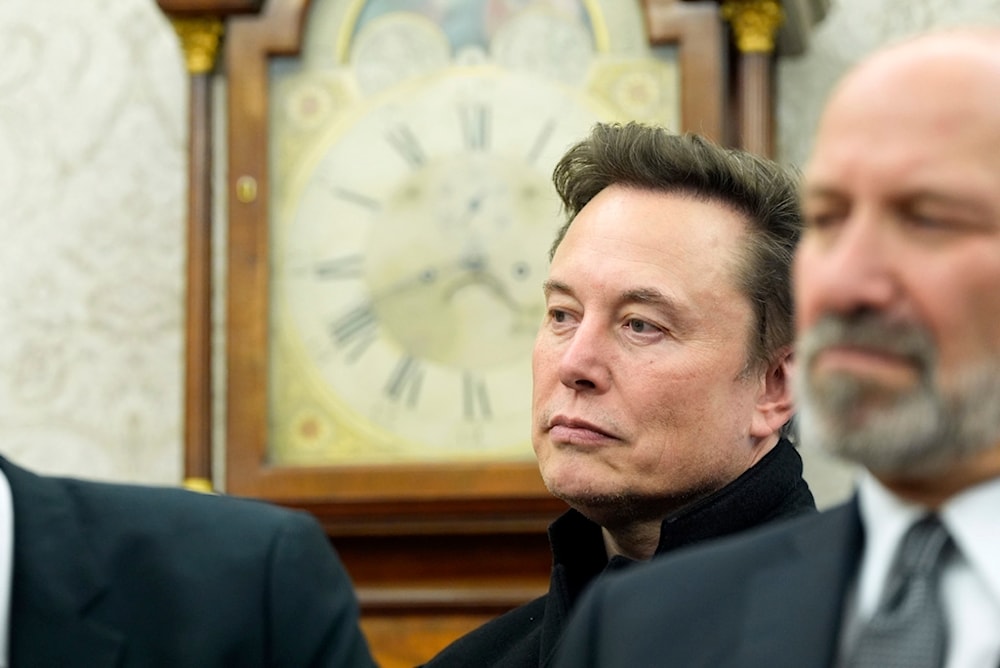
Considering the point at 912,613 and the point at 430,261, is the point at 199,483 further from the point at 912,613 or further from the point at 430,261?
the point at 912,613

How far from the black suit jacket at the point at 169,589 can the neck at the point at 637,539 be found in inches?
15.5

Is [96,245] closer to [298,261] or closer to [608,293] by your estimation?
[298,261]

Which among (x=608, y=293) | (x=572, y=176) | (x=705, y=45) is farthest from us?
(x=705, y=45)

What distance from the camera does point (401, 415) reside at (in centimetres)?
263

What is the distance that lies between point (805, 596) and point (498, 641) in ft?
2.99

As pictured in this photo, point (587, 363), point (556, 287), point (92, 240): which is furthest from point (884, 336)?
point (92, 240)

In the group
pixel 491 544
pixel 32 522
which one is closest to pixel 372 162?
pixel 491 544

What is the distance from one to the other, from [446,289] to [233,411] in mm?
353

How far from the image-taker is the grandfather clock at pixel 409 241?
2.59 m

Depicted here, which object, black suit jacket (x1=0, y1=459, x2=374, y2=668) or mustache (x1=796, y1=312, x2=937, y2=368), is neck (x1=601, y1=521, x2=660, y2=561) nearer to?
black suit jacket (x1=0, y1=459, x2=374, y2=668)

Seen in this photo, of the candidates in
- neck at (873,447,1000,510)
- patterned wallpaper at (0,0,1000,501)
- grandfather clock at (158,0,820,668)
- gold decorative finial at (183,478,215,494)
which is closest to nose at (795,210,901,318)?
neck at (873,447,1000,510)

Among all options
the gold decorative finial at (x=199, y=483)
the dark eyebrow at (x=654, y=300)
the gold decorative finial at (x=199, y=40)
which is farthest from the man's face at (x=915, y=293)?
the gold decorative finial at (x=199, y=40)

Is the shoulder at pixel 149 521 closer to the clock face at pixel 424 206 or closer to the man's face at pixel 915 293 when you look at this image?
the man's face at pixel 915 293

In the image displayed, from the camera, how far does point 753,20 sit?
8.44 ft
